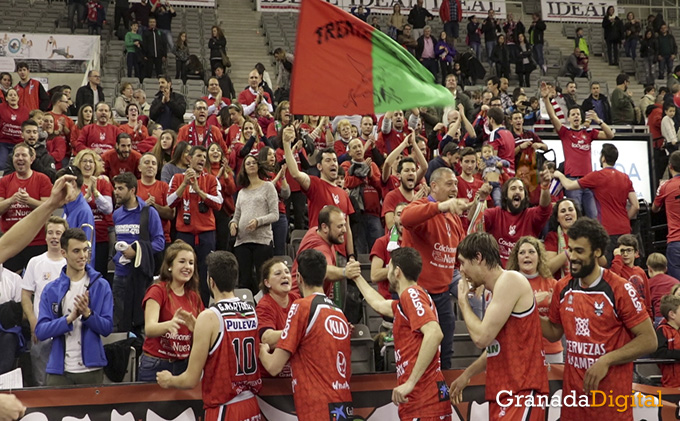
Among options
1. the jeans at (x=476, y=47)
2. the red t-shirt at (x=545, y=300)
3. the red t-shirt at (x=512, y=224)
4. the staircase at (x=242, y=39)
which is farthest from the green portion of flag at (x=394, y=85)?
the jeans at (x=476, y=47)

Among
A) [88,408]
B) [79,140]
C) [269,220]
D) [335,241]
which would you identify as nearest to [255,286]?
[269,220]

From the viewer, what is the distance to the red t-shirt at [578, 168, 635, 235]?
11094 mm

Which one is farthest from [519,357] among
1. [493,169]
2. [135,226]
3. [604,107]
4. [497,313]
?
[604,107]

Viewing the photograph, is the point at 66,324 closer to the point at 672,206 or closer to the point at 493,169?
the point at 493,169

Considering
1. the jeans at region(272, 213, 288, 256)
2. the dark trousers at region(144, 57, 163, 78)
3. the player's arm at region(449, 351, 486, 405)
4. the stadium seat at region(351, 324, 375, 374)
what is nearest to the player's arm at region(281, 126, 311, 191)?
the jeans at region(272, 213, 288, 256)

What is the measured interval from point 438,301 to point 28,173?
524cm

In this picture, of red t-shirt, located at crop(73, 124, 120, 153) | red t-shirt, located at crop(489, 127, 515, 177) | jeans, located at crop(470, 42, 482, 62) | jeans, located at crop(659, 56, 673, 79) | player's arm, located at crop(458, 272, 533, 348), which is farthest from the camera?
jeans, located at crop(659, 56, 673, 79)

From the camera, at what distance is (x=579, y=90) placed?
2244 cm

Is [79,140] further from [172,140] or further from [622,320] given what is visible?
[622,320]

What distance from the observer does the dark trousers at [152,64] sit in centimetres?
1942

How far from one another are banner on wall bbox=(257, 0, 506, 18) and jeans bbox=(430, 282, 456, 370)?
18493mm

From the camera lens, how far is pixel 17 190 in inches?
365

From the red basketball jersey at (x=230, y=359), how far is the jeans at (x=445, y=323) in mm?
1983

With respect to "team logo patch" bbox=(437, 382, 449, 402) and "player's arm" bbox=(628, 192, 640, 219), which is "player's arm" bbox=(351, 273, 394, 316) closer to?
"team logo patch" bbox=(437, 382, 449, 402)
